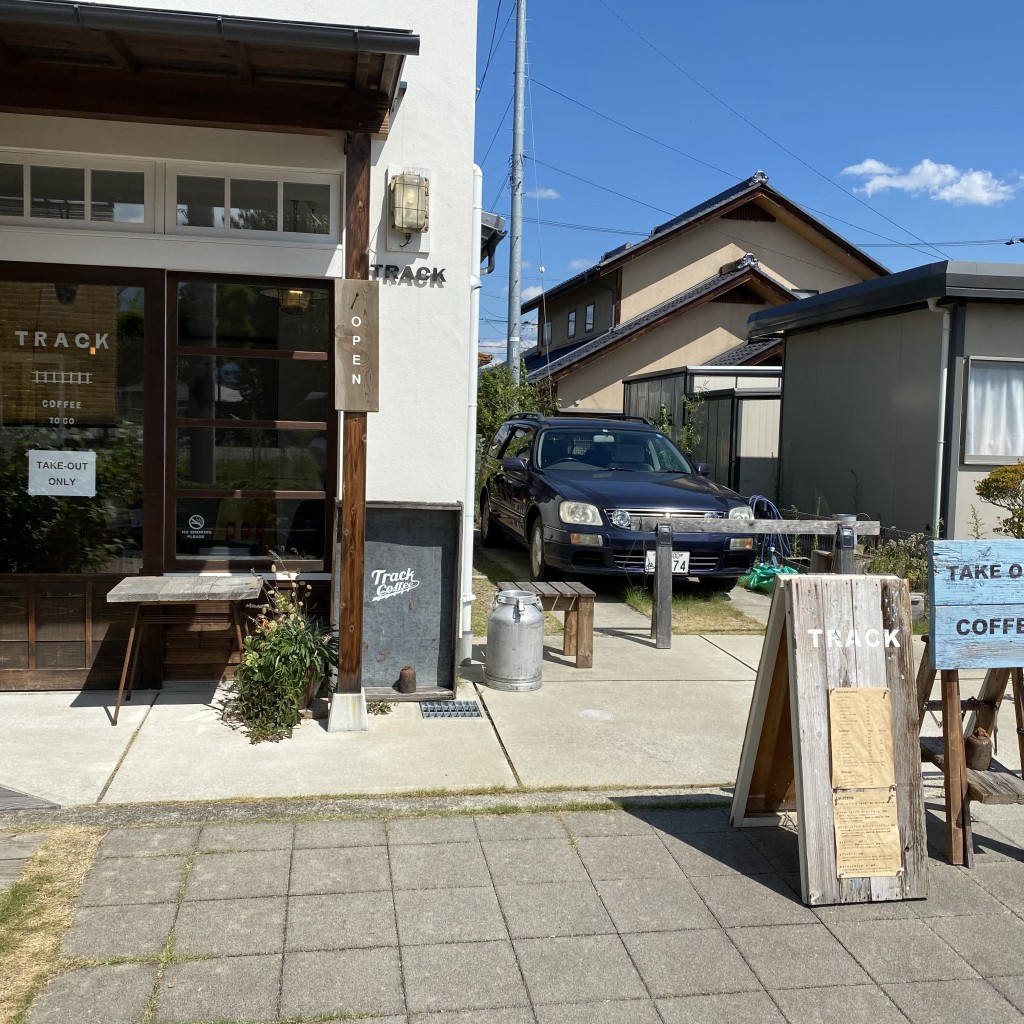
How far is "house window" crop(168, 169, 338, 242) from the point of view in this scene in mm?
6113

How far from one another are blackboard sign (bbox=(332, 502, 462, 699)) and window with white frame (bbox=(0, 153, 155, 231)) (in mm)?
2242

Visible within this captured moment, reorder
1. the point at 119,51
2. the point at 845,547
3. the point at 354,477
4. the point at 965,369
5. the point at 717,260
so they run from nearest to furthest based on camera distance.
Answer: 1. the point at 119,51
2. the point at 354,477
3. the point at 845,547
4. the point at 965,369
5. the point at 717,260

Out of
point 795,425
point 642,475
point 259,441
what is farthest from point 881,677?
point 795,425

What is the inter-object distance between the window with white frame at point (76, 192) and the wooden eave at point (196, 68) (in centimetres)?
39

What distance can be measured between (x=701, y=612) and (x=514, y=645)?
325cm

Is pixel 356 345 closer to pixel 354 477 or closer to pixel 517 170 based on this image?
pixel 354 477

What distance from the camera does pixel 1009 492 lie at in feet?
32.0

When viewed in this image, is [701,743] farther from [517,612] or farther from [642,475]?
[642,475]

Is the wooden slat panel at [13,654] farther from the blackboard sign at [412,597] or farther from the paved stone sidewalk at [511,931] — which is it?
the paved stone sidewalk at [511,931]

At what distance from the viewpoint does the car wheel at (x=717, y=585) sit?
10109 millimetres

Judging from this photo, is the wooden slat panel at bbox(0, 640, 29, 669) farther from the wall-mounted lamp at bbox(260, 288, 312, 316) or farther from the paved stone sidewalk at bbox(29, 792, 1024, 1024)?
the wall-mounted lamp at bbox(260, 288, 312, 316)

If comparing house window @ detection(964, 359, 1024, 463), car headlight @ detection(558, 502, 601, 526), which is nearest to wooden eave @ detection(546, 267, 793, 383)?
house window @ detection(964, 359, 1024, 463)

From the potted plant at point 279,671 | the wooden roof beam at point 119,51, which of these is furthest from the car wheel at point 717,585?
the wooden roof beam at point 119,51

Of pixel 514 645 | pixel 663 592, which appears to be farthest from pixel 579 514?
pixel 514 645
